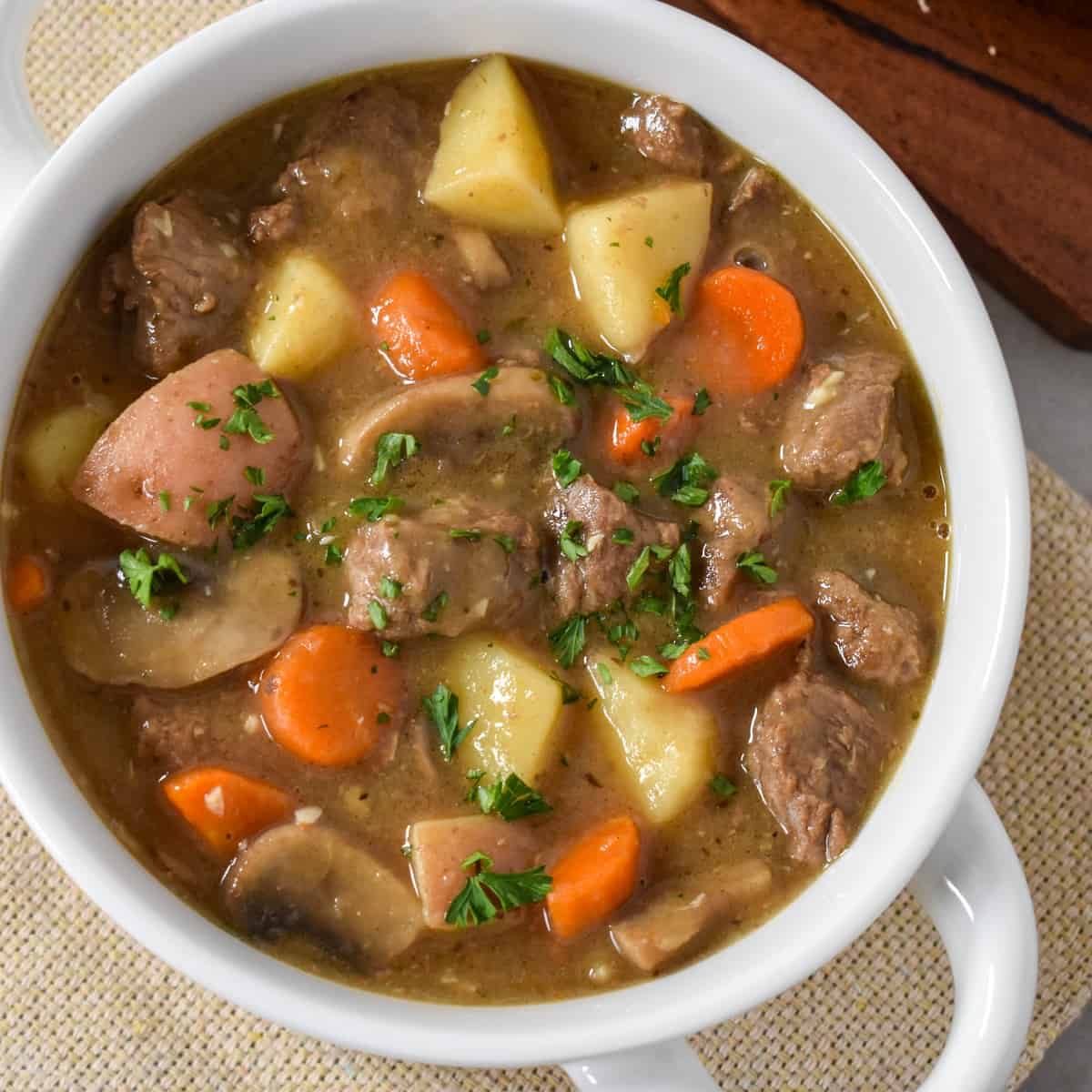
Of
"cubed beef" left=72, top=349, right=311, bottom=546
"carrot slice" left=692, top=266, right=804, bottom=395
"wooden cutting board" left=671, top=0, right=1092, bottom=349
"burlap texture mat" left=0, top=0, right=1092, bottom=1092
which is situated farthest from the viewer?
"wooden cutting board" left=671, top=0, right=1092, bottom=349

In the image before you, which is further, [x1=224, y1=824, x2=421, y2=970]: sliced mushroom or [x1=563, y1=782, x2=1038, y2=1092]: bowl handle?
[x1=224, y1=824, x2=421, y2=970]: sliced mushroom

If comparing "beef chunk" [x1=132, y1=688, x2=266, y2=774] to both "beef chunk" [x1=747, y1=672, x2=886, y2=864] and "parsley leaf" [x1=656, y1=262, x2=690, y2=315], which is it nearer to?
"beef chunk" [x1=747, y1=672, x2=886, y2=864]

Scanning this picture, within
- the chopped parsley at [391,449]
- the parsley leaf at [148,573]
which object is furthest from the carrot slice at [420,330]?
the parsley leaf at [148,573]

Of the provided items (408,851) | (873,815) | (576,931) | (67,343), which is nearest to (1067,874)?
(873,815)

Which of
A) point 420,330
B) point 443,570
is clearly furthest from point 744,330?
point 443,570

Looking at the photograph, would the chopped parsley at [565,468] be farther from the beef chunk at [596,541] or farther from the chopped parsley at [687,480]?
the chopped parsley at [687,480]

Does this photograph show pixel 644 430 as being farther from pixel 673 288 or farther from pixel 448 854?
pixel 448 854

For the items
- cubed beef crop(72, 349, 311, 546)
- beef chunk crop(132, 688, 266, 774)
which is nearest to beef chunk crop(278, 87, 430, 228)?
cubed beef crop(72, 349, 311, 546)
